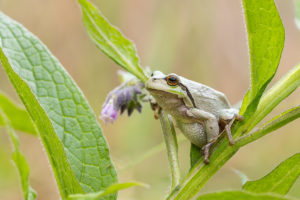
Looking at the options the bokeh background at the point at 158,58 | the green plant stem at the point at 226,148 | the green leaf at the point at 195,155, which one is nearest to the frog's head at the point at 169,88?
the green leaf at the point at 195,155

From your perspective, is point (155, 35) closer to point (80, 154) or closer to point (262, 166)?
point (262, 166)

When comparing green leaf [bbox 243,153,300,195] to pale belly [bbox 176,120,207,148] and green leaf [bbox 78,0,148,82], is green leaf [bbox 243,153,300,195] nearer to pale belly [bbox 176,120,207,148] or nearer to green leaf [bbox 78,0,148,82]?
pale belly [bbox 176,120,207,148]

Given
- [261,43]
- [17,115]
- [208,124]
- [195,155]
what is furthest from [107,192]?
[17,115]

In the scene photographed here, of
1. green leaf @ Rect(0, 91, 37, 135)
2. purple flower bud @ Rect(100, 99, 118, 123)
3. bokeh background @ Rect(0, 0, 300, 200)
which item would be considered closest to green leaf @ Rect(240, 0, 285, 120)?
purple flower bud @ Rect(100, 99, 118, 123)

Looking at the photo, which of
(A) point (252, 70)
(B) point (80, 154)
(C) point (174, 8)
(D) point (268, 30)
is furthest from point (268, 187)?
(C) point (174, 8)

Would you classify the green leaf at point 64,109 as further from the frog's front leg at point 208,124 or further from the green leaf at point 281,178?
the green leaf at point 281,178

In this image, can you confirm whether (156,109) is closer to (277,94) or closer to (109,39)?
(109,39)
